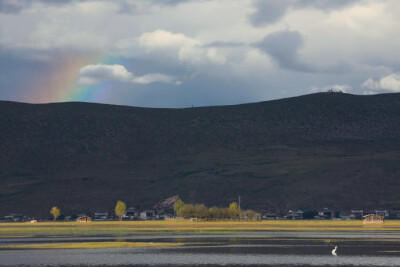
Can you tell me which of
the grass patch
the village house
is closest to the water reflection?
the grass patch

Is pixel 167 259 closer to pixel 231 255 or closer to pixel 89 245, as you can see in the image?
pixel 231 255

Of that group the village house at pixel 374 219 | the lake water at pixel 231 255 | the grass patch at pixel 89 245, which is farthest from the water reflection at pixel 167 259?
the village house at pixel 374 219

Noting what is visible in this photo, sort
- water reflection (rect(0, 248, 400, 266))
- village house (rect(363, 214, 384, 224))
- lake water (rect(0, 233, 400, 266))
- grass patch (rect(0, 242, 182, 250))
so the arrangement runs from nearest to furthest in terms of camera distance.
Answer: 1. water reflection (rect(0, 248, 400, 266))
2. lake water (rect(0, 233, 400, 266))
3. grass patch (rect(0, 242, 182, 250))
4. village house (rect(363, 214, 384, 224))

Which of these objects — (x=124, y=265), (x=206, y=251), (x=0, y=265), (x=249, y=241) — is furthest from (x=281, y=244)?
(x=0, y=265)

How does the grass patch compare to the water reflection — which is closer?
the water reflection

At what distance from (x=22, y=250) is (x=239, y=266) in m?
31.3

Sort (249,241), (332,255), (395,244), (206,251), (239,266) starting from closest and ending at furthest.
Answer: (239,266) < (332,255) < (206,251) < (395,244) < (249,241)

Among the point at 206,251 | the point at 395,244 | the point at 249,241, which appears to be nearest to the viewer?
the point at 206,251

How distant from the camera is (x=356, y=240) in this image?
107312 mm

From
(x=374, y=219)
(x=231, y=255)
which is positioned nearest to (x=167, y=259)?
(x=231, y=255)

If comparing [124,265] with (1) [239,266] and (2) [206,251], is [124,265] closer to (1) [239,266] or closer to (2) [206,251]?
(1) [239,266]

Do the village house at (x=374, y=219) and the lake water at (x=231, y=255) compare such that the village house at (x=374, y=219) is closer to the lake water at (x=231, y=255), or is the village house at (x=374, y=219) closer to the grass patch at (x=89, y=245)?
the lake water at (x=231, y=255)

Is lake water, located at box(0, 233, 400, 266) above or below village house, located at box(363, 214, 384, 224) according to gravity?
below

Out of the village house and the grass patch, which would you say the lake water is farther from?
the village house
